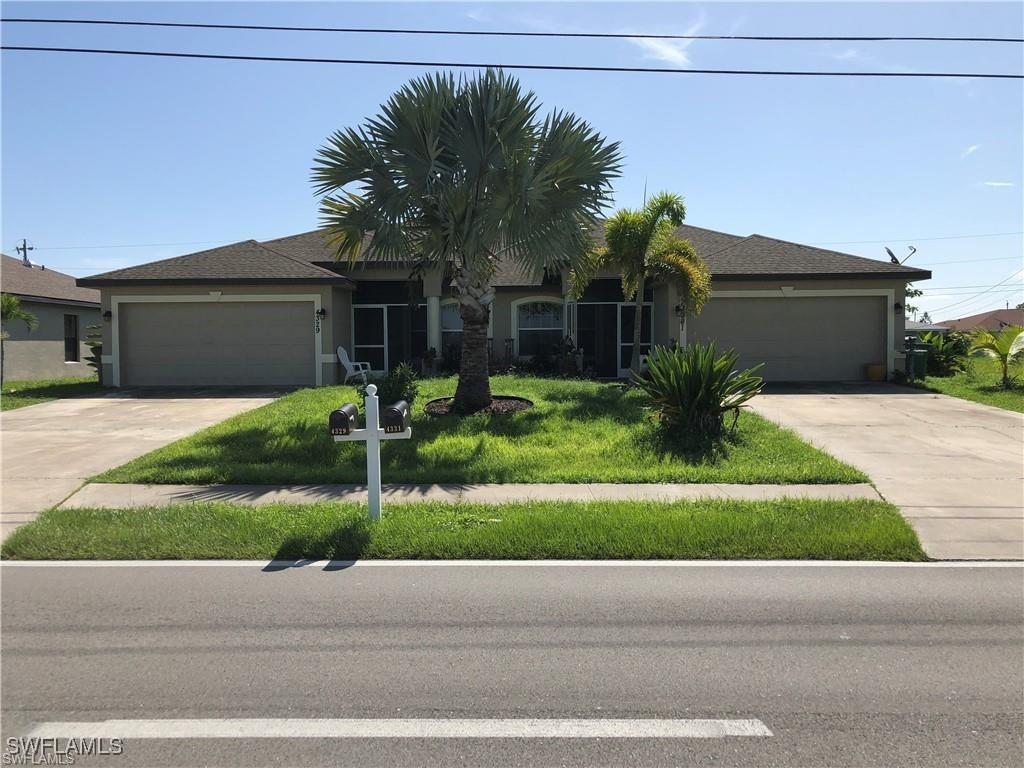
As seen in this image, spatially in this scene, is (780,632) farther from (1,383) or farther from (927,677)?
(1,383)

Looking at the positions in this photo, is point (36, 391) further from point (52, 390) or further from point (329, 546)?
point (329, 546)

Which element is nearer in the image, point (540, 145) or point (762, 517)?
point (762, 517)

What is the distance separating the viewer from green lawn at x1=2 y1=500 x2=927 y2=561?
20.3ft

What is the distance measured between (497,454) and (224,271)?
12.1 metres

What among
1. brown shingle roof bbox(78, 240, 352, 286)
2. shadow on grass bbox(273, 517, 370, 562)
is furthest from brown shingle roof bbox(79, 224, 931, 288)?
shadow on grass bbox(273, 517, 370, 562)

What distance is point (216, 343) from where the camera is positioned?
62.3 feet

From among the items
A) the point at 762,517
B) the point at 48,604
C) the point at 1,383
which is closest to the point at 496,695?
the point at 48,604

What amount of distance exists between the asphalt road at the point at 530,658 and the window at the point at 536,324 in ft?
51.0

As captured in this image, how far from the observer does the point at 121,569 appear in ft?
19.1

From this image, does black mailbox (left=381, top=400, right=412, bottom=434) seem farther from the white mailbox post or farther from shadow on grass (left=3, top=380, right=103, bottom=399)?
shadow on grass (left=3, top=380, right=103, bottom=399)

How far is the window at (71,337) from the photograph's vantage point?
83.4 feet

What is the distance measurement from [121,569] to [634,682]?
4288mm
